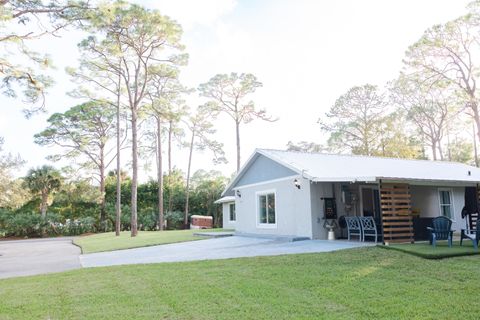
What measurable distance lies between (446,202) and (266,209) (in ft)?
24.6

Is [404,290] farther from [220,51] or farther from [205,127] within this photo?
[205,127]

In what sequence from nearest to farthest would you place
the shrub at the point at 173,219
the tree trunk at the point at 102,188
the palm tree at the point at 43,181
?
the palm tree at the point at 43,181, the tree trunk at the point at 102,188, the shrub at the point at 173,219

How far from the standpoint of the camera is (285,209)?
14.0 metres

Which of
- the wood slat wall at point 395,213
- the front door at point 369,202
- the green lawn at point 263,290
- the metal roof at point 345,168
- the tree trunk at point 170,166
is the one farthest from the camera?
the tree trunk at point 170,166

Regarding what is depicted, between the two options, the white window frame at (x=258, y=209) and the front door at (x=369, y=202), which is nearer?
the front door at (x=369, y=202)

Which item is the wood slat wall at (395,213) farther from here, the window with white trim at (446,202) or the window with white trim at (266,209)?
the window with white trim at (446,202)

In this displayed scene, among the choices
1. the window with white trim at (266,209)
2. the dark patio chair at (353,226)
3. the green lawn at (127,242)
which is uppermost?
the window with white trim at (266,209)

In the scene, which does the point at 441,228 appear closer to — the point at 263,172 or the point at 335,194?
the point at 335,194

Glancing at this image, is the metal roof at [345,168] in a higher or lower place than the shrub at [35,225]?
higher

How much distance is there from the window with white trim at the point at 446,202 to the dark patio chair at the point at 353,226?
17.6 feet

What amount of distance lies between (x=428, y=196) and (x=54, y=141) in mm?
26535

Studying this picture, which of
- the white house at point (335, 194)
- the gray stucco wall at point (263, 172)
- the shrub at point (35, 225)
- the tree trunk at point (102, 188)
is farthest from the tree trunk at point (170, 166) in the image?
the white house at point (335, 194)

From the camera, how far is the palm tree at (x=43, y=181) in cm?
2610

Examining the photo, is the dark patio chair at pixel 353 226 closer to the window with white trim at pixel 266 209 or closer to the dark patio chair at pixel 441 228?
the dark patio chair at pixel 441 228
